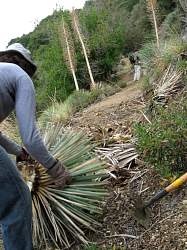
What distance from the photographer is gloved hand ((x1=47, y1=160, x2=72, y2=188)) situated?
370cm

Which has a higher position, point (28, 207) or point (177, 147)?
point (28, 207)

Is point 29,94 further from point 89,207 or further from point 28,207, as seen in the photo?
point 89,207

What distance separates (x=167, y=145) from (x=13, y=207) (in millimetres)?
1595

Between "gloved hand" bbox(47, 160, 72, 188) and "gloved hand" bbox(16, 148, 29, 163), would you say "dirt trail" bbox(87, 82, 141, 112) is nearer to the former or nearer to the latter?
"gloved hand" bbox(16, 148, 29, 163)

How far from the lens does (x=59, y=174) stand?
152 inches

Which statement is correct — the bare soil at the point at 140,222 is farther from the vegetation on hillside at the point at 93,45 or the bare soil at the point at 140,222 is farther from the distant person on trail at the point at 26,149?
the vegetation on hillside at the point at 93,45

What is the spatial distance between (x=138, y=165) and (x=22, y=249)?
2.00 m

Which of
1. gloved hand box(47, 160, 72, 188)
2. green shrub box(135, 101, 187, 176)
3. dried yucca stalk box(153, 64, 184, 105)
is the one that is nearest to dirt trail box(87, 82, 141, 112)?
dried yucca stalk box(153, 64, 184, 105)

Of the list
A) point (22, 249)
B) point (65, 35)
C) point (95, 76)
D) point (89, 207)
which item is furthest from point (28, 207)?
point (95, 76)

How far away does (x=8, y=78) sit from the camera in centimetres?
338

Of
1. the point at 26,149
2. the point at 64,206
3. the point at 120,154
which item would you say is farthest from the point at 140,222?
the point at 120,154

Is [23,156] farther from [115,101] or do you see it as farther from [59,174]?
[115,101]

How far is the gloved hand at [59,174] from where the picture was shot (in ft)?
12.1

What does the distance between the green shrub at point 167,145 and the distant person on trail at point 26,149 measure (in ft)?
3.26
